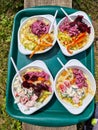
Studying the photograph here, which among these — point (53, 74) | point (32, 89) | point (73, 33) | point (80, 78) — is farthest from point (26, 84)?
point (73, 33)

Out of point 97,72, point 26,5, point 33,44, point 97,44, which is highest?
point 26,5

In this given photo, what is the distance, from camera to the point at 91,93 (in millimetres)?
2096

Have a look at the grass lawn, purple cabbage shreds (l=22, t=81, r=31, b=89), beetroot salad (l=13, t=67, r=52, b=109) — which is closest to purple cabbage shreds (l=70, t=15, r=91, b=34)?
beetroot salad (l=13, t=67, r=52, b=109)

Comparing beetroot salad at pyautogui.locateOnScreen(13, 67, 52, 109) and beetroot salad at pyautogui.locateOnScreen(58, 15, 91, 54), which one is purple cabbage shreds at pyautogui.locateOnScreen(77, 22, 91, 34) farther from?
beetroot salad at pyautogui.locateOnScreen(13, 67, 52, 109)

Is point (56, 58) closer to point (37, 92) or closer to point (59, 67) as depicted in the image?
point (59, 67)

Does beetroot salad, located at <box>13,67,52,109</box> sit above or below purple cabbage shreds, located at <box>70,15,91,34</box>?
below

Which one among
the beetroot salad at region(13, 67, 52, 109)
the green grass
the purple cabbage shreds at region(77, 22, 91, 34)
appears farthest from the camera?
the green grass

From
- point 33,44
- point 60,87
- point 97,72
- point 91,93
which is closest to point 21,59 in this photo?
point 33,44

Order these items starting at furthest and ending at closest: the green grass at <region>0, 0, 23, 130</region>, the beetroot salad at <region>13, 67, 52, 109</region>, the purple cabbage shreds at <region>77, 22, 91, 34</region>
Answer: the green grass at <region>0, 0, 23, 130</region> < the purple cabbage shreds at <region>77, 22, 91, 34</region> < the beetroot salad at <region>13, 67, 52, 109</region>

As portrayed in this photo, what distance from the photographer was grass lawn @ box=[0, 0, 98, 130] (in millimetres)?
2566

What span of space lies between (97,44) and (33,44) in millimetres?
692

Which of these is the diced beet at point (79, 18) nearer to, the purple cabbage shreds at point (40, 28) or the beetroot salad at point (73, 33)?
the beetroot salad at point (73, 33)

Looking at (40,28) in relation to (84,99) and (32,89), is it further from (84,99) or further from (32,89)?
(84,99)

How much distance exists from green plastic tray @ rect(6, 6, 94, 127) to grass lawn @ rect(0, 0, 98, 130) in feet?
1.49
